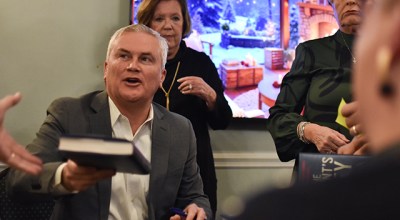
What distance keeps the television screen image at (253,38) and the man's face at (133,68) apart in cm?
108

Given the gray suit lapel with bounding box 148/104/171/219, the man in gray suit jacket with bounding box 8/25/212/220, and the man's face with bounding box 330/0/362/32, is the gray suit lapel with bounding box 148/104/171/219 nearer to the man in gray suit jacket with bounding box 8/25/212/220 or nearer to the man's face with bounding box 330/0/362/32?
the man in gray suit jacket with bounding box 8/25/212/220

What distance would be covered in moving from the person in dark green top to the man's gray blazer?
0.36 metres

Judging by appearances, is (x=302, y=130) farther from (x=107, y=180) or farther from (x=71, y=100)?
(x=71, y=100)

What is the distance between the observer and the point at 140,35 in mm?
1841

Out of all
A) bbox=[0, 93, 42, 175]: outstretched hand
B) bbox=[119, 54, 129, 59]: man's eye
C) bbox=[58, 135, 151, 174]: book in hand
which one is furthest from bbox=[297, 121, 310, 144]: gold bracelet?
bbox=[0, 93, 42, 175]: outstretched hand

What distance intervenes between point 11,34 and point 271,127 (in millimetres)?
1509

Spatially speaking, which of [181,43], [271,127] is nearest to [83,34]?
[181,43]

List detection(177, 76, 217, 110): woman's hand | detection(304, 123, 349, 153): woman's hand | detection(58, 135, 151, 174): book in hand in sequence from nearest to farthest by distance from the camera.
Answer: detection(58, 135, 151, 174): book in hand < detection(304, 123, 349, 153): woman's hand < detection(177, 76, 217, 110): woman's hand

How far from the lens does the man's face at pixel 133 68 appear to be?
177 centimetres

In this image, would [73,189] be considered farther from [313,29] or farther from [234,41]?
[313,29]

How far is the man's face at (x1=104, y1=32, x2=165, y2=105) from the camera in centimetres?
177

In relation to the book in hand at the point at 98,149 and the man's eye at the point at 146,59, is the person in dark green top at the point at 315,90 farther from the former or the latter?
the book in hand at the point at 98,149

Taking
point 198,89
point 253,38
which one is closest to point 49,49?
point 198,89

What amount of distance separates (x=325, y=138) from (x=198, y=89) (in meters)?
0.70
